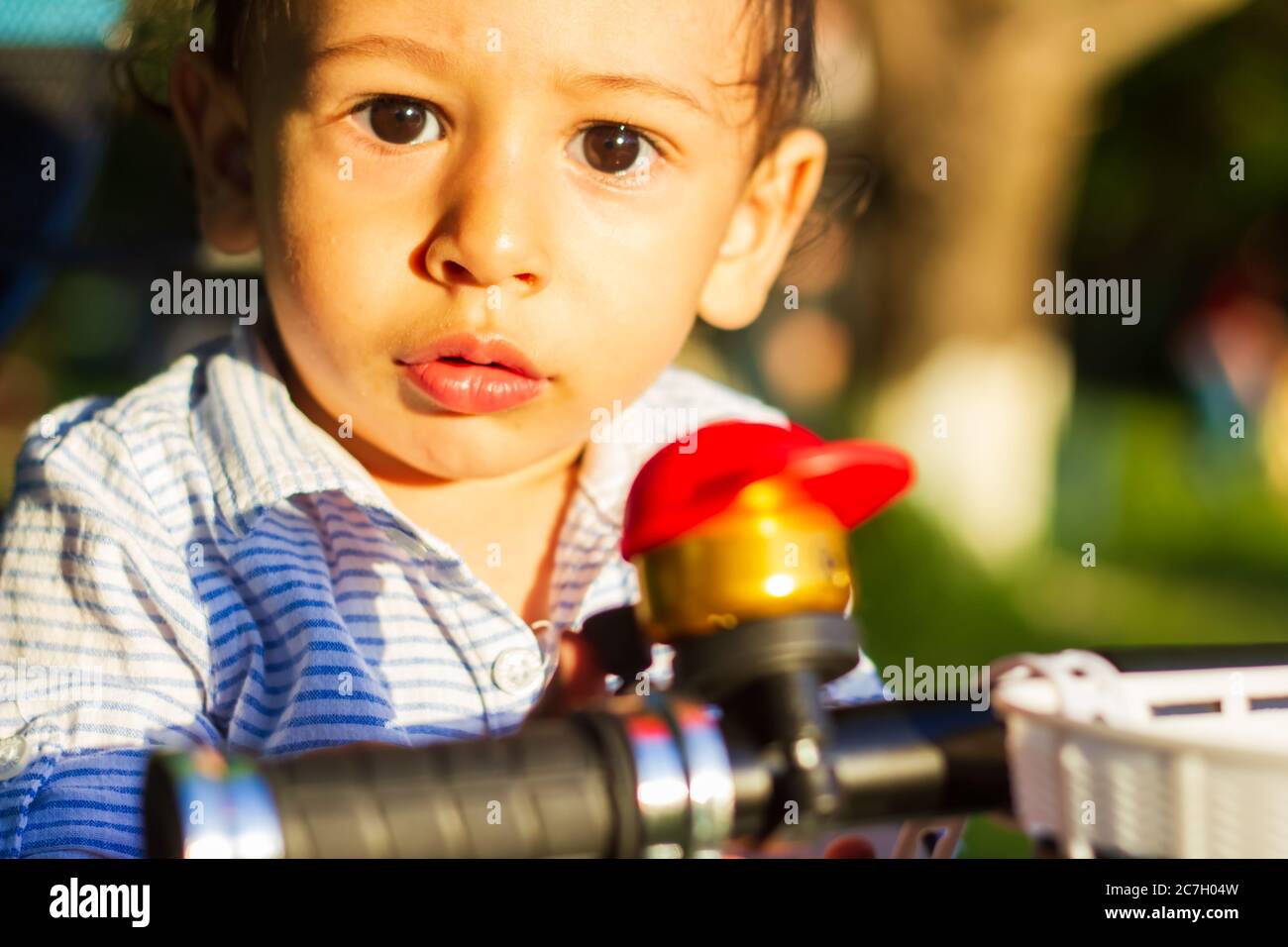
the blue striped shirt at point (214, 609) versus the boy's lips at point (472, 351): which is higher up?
the boy's lips at point (472, 351)

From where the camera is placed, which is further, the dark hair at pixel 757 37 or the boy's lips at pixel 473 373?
the dark hair at pixel 757 37

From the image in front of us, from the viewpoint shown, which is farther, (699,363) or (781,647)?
(699,363)

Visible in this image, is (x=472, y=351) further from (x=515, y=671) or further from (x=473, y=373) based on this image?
(x=515, y=671)

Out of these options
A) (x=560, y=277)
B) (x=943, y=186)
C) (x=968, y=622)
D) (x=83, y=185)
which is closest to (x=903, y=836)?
(x=560, y=277)

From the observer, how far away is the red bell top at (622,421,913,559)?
0.74 m

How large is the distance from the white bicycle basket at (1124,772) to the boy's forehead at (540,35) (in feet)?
1.74

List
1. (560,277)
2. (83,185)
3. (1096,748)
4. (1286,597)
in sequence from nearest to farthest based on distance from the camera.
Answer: (1096,748), (560,277), (83,185), (1286,597)

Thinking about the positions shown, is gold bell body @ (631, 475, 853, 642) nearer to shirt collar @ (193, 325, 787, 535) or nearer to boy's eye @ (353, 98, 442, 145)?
shirt collar @ (193, 325, 787, 535)

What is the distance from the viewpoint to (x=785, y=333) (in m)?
4.43

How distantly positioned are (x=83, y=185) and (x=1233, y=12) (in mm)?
3912

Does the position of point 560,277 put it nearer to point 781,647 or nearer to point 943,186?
point 781,647

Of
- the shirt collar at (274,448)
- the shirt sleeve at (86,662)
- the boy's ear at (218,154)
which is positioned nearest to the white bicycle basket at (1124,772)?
the shirt collar at (274,448)

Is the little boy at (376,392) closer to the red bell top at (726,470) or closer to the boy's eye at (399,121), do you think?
the boy's eye at (399,121)

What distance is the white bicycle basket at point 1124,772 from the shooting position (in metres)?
0.63
